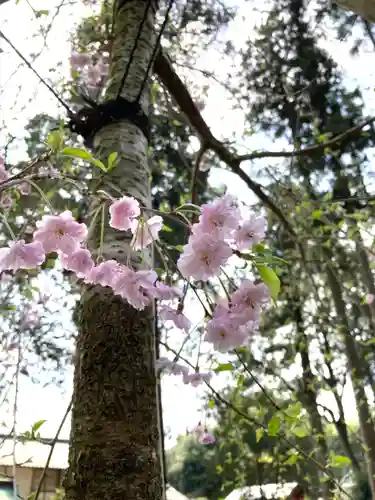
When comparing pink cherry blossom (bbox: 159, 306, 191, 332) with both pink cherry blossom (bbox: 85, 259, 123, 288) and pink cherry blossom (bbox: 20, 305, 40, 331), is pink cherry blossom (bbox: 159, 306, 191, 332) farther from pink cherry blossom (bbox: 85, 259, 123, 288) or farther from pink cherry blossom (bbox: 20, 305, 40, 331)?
pink cherry blossom (bbox: 20, 305, 40, 331)

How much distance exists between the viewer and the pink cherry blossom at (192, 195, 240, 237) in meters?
0.62

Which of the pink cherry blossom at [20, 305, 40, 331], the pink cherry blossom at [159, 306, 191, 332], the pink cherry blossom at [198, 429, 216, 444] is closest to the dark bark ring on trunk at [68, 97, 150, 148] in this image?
the pink cherry blossom at [159, 306, 191, 332]

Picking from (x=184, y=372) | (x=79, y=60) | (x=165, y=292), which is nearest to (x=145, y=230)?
(x=165, y=292)

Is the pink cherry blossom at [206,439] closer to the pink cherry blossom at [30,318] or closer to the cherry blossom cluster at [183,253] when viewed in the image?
the pink cherry blossom at [30,318]

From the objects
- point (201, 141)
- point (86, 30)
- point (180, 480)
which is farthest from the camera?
point (180, 480)

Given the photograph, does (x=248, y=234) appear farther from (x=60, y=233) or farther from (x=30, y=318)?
(x=30, y=318)

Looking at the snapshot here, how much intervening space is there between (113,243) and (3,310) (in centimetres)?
23

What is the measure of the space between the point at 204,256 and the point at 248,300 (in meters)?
0.13

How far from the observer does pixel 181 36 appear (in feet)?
8.86

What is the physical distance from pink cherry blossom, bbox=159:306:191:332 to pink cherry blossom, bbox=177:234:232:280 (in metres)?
0.21

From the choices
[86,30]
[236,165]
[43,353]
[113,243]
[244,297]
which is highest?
[86,30]

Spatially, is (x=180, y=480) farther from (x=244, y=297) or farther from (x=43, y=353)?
(x=244, y=297)

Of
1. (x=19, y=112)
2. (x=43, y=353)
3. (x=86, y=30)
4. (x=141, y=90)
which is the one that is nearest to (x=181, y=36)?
(x=86, y=30)

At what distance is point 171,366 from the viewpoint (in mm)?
949
